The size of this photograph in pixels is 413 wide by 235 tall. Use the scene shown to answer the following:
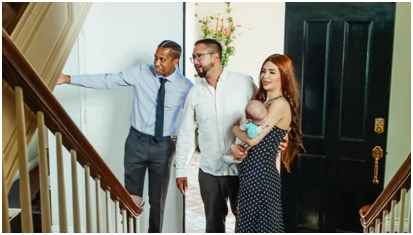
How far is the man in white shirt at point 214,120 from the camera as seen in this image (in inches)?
100

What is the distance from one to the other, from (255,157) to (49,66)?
1197 millimetres

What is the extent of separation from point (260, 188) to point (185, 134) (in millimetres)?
528

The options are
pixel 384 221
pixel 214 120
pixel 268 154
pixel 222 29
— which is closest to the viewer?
pixel 384 221

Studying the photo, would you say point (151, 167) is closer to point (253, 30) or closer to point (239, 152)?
Answer: point (239, 152)

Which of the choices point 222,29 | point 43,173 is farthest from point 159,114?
point 222,29

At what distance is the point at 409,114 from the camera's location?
9.70 ft

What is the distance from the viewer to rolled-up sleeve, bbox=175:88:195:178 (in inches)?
103

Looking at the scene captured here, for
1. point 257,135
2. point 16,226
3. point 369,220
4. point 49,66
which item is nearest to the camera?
point 49,66

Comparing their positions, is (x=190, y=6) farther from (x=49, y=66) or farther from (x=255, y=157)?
(x=49, y=66)

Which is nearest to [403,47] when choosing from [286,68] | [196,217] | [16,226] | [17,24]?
[286,68]

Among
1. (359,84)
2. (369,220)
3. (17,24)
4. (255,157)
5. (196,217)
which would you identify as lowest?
(196,217)

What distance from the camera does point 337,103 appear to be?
299 cm

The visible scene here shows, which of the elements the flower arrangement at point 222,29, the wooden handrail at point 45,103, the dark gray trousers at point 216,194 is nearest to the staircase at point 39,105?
the wooden handrail at point 45,103

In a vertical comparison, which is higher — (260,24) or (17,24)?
(260,24)
